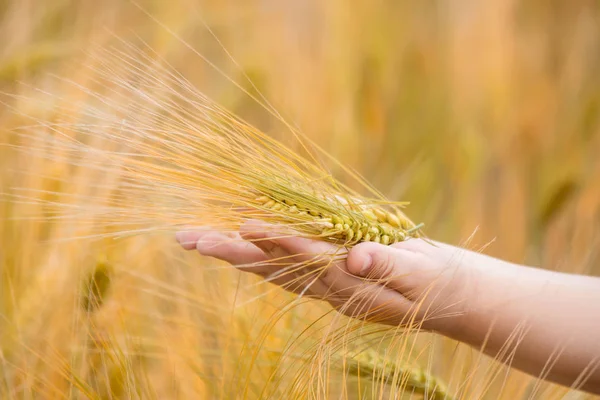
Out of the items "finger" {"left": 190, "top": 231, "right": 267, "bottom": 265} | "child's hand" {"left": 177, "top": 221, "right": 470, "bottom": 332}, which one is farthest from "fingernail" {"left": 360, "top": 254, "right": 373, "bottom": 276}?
"finger" {"left": 190, "top": 231, "right": 267, "bottom": 265}

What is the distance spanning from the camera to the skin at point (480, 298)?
1.71 ft

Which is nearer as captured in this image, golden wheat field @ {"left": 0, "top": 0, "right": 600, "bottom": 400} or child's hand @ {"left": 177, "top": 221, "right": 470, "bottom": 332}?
child's hand @ {"left": 177, "top": 221, "right": 470, "bottom": 332}

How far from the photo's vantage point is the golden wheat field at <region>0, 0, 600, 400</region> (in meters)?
0.65

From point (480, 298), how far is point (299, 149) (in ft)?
1.92

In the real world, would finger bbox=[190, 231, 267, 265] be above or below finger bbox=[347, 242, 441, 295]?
below

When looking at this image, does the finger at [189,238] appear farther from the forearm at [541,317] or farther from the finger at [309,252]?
the forearm at [541,317]

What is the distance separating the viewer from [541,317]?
0.54 m

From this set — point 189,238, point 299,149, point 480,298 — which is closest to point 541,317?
point 480,298

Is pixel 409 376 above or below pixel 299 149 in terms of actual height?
below

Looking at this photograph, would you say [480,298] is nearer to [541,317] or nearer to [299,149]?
[541,317]

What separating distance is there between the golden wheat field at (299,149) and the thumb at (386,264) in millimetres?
26

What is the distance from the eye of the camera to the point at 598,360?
0.52 metres

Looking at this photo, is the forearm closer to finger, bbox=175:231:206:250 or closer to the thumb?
the thumb

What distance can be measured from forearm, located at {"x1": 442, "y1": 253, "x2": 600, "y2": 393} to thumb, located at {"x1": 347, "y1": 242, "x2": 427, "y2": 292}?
54 millimetres
